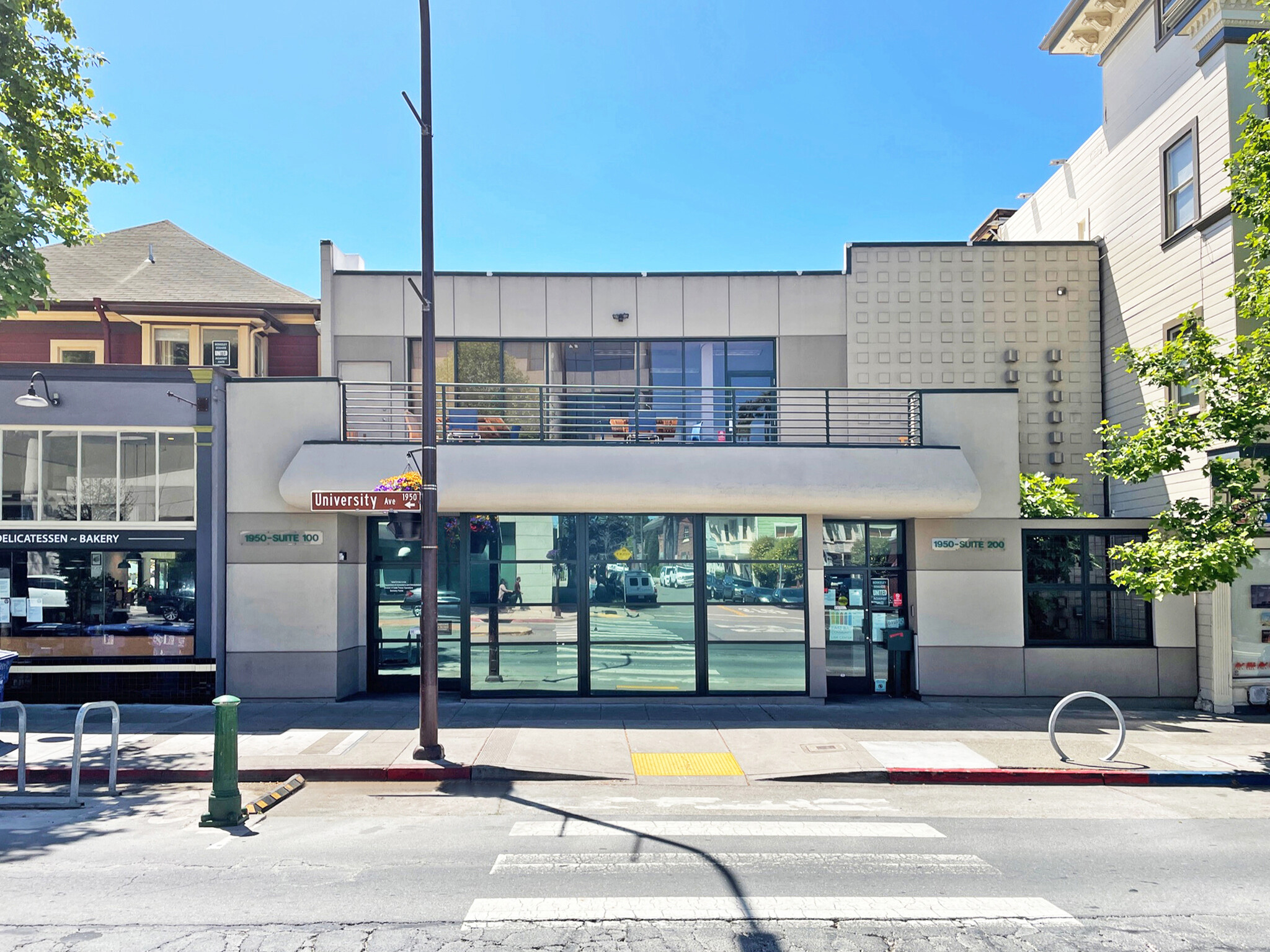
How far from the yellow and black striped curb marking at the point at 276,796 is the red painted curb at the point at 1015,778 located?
6621mm

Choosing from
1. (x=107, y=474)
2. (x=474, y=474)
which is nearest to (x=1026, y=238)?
(x=474, y=474)

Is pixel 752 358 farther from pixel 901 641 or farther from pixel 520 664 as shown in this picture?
pixel 520 664

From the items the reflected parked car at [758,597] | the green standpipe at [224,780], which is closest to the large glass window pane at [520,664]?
the reflected parked car at [758,597]

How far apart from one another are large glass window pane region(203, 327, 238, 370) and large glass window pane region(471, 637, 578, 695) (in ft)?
30.8

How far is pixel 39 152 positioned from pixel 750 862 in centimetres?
1533

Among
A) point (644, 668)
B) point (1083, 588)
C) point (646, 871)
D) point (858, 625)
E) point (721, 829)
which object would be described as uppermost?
point (1083, 588)

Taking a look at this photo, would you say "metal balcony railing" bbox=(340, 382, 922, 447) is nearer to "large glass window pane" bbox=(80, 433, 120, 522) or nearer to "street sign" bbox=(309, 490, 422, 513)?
"street sign" bbox=(309, 490, 422, 513)

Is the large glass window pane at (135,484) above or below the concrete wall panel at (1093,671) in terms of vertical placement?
above

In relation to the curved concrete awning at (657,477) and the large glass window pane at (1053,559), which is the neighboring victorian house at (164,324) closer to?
the curved concrete awning at (657,477)

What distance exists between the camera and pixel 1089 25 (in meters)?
17.5

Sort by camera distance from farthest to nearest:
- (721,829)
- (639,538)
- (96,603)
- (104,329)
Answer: (104,329) < (639,538) < (96,603) < (721,829)

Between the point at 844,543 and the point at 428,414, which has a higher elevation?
the point at 428,414

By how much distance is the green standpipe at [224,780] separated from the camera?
8.08 metres

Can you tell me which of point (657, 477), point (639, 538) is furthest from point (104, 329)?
point (657, 477)
